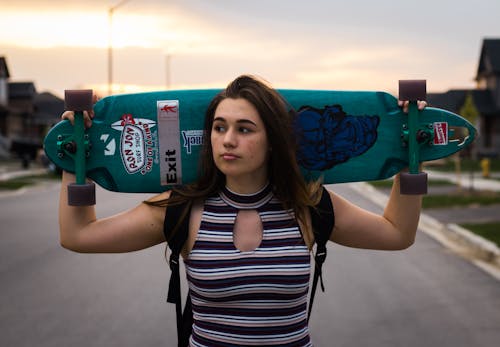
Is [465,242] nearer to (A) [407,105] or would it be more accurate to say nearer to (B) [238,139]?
(A) [407,105]

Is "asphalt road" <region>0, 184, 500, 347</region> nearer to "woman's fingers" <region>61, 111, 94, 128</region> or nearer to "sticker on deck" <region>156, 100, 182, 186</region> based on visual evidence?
"sticker on deck" <region>156, 100, 182, 186</region>

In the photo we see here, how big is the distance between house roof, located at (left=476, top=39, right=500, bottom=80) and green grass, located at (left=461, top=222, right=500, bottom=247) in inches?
2036

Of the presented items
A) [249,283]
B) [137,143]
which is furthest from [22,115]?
[249,283]

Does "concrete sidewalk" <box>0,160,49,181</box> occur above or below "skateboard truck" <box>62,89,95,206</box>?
below

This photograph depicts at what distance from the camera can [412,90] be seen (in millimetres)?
2896

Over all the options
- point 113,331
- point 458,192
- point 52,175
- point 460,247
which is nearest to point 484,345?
point 113,331

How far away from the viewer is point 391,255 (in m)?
11.5

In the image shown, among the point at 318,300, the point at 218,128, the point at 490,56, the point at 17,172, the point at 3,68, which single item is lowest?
the point at 17,172

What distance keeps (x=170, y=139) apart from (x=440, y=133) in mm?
989

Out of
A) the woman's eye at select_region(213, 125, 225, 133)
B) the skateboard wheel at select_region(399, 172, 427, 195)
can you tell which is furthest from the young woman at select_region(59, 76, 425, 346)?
the skateboard wheel at select_region(399, 172, 427, 195)

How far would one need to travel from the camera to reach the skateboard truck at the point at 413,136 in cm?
287

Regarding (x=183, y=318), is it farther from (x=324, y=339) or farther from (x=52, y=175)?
(x=52, y=175)

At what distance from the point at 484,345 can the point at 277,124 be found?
4.26 metres

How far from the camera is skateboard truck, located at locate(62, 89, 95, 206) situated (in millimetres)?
2787
